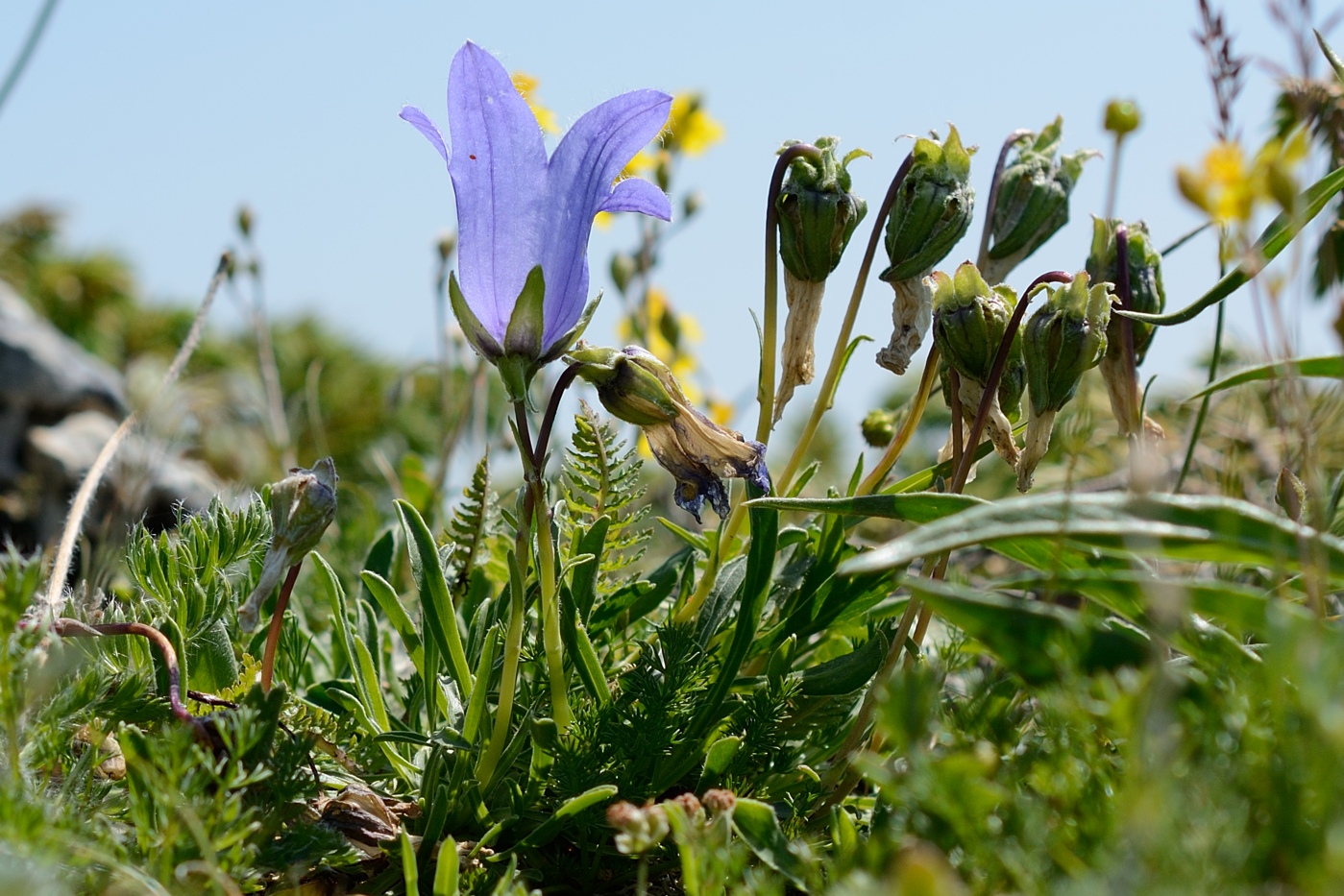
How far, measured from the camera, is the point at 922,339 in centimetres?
105

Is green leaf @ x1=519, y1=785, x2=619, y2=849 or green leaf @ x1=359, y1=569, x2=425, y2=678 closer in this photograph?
green leaf @ x1=519, y1=785, x2=619, y2=849

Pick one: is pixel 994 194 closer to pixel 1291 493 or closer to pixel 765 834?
pixel 1291 493

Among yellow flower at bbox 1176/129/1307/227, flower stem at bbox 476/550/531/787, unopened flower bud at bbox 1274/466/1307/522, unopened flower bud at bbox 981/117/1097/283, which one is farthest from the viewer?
unopened flower bud at bbox 981/117/1097/283

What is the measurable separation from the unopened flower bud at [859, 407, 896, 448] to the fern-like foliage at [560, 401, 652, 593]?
1.01 feet

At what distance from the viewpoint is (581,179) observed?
0.90m

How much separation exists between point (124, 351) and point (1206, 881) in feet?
28.2

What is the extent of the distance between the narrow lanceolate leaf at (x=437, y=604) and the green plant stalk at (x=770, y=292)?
301 millimetres

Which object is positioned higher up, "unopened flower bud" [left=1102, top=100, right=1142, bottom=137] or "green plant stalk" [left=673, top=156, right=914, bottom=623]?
"unopened flower bud" [left=1102, top=100, right=1142, bottom=137]

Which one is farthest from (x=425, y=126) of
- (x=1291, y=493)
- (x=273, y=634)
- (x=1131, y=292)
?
(x=1291, y=493)

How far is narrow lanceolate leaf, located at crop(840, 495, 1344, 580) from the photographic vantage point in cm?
62

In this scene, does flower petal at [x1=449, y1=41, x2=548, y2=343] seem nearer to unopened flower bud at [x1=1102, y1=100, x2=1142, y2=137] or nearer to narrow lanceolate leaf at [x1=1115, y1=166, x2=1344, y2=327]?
narrow lanceolate leaf at [x1=1115, y1=166, x2=1344, y2=327]

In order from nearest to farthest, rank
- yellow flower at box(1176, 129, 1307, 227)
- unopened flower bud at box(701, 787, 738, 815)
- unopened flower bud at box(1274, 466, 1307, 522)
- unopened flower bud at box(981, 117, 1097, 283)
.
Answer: yellow flower at box(1176, 129, 1307, 227) → unopened flower bud at box(701, 787, 738, 815) → unopened flower bud at box(1274, 466, 1307, 522) → unopened flower bud at box(981, 117, 1097, 283)

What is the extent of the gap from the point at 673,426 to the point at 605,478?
191 mm

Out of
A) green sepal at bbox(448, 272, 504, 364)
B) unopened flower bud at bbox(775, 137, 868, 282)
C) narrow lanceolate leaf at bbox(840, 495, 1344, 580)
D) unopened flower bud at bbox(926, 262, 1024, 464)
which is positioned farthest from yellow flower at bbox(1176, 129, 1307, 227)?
green sepal at bbox(448, 272, 504, 364)
